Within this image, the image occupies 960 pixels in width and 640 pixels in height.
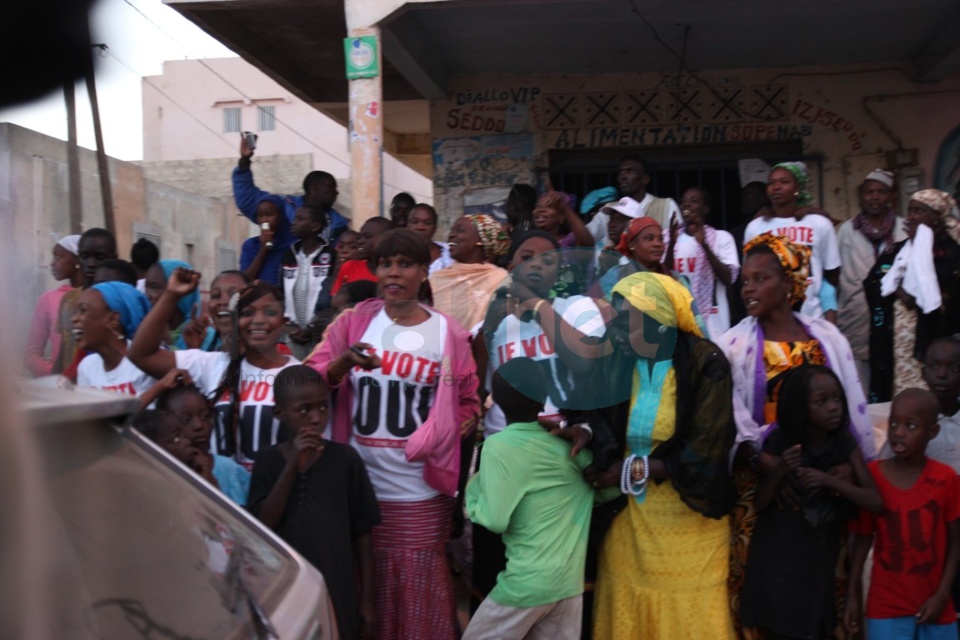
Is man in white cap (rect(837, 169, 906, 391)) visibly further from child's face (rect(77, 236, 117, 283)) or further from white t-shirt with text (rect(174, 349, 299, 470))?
child's face (rect(77, 236, 117, 283))

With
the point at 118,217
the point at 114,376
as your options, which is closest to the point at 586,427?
the point at 114,376

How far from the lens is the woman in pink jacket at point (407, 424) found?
404cm

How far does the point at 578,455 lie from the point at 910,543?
128 centimetres

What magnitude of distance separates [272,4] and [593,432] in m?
4.47

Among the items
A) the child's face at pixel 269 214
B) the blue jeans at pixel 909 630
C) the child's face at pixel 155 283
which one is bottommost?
the blue jeans at pixel 909 630

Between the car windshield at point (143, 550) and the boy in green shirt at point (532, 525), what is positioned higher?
the car windshield at point (143, 550)

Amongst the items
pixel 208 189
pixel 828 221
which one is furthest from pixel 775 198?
pixel 208 189

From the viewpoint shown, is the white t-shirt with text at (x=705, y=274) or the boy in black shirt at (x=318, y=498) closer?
the boy in black shirt at (x=318, y=498)

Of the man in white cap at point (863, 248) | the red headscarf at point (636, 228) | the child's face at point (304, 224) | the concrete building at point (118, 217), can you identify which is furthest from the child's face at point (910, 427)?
the child's face at point (304, 224)

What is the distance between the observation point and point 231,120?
117 feet

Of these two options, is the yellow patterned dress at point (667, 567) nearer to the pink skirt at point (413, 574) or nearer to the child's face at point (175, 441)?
the pink skirt at point (413, 574)

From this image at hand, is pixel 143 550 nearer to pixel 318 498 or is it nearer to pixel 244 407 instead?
pixel 318 498

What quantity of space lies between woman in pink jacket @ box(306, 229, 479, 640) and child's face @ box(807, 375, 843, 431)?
4.19 feet

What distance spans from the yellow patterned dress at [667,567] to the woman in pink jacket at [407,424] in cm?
68
